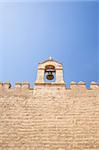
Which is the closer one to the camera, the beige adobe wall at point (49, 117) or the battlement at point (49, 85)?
the beige adobe wall at point (49, 117)

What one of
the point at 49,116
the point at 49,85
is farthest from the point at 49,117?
the point at 49,85

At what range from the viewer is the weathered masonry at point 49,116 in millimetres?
8172

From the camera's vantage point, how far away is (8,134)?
852 centimetres

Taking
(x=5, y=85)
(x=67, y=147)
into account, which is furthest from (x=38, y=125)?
(x=5, y=85)

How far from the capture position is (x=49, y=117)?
9.12m

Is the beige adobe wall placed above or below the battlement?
below

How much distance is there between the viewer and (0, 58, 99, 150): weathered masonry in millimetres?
8172

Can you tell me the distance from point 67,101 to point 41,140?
2.17m

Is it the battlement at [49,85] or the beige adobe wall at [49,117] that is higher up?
the battlement at [49,85]

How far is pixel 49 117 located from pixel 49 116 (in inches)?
1.9

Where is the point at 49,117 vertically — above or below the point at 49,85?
below

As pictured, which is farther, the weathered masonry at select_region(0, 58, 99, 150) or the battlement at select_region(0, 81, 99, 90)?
the battlement at select_region(0, 81, 99, 90)

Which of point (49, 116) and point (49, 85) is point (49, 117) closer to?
point (49, 116)

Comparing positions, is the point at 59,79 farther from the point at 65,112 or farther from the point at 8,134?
the point at 8,134
